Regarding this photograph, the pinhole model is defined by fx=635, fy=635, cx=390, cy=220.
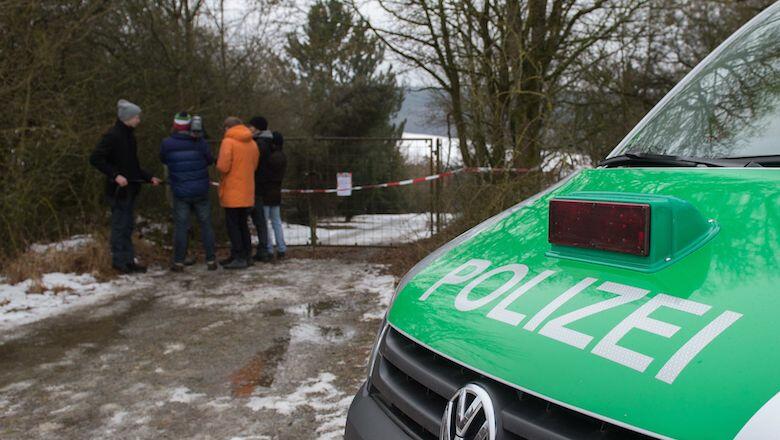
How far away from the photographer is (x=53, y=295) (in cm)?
645

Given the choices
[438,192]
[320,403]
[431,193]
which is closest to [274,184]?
[431,193]

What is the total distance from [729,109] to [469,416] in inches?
63.4

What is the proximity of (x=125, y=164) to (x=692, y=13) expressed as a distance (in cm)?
1059

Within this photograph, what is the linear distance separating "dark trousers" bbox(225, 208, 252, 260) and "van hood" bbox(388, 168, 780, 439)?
6.33 m

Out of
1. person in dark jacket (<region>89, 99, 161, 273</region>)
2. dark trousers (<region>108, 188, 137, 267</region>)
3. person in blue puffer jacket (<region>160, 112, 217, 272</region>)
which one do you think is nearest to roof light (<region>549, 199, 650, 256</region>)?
person in dark jacket (<region>89, 99, 161, 273</region>)

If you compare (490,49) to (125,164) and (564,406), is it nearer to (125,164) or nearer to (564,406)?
(125,164)

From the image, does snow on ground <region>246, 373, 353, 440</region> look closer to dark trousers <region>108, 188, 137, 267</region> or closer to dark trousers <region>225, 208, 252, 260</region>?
dark trousers <region>225, 208, 252, 260</region>

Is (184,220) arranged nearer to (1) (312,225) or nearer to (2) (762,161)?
(1) (312,225)

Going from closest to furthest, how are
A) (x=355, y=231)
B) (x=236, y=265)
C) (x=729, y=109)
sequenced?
1. (x=729, y=109)
2. (x=236, y=265)
3. (x=355, y=231)

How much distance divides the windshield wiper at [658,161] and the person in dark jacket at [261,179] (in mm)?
6545

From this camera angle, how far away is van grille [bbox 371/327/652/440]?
4.27 ft

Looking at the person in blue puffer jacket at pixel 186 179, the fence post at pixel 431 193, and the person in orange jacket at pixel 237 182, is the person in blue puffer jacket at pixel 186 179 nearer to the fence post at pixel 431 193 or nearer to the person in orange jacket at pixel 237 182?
the person in orange jacket at pixel 237 182

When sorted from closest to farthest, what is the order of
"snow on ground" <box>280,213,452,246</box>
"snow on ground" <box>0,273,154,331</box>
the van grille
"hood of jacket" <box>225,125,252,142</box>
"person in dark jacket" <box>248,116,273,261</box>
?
the van grille
"snow on ground" <box>0,273,154,331</box>
"hood of jacket" <box>225,125,252,142</box>
"person in dark jacket" <box>248,116,273,261</box>
"snow on ground" <box>280,213,452,246</box>

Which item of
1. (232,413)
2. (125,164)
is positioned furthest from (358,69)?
(232,413)
